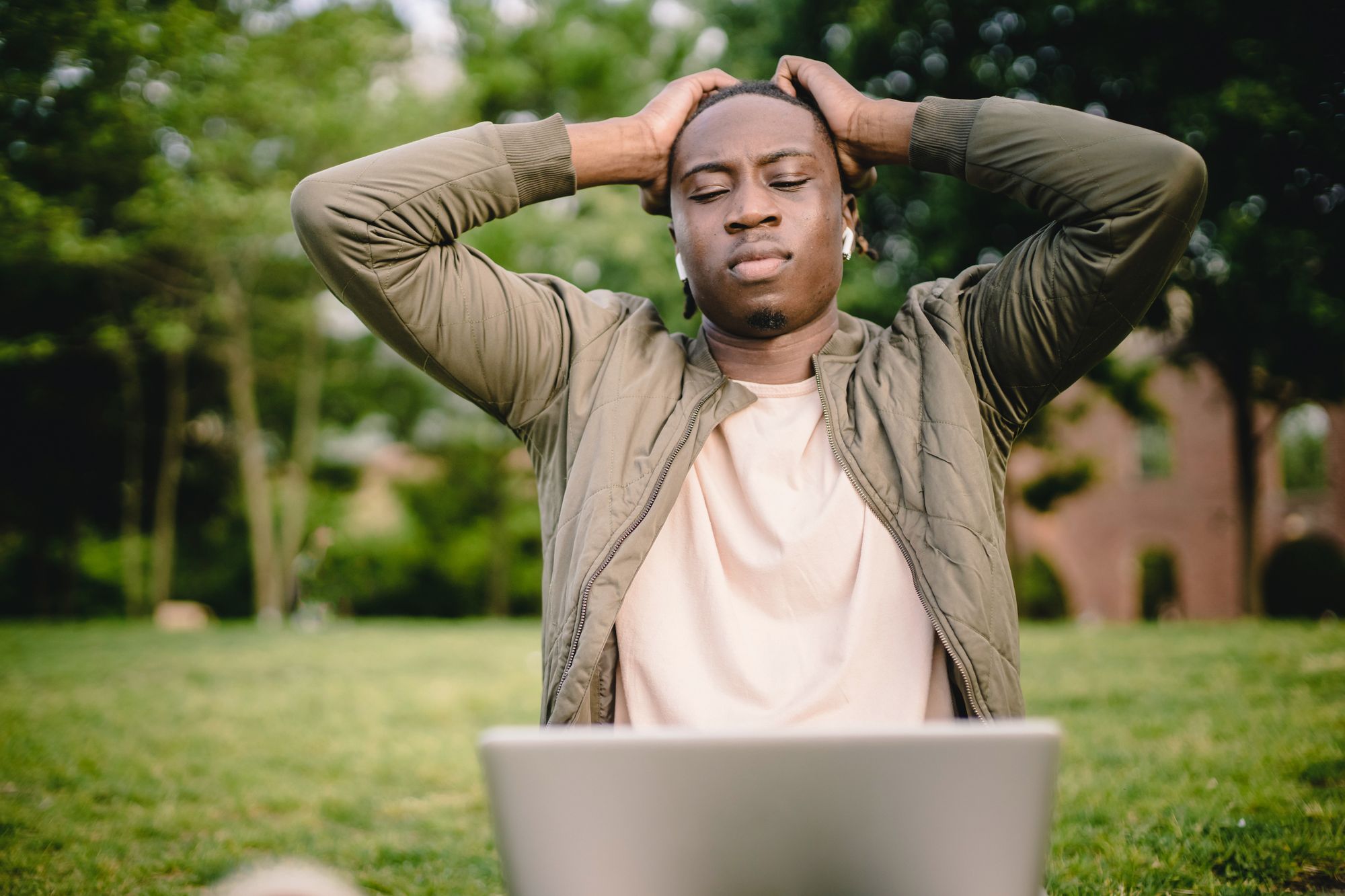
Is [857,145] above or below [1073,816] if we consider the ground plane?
above

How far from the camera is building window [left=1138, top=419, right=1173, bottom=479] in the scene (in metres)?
25.0

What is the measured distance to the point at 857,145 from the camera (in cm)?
250

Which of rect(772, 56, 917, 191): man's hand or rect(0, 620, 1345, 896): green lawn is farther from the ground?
rect(772, 56, 917, 191): man's hand

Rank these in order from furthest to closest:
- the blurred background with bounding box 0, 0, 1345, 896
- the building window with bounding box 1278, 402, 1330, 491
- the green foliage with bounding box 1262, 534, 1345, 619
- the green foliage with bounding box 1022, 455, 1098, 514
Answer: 1. the building window with bounding box 1278, 402, 1330, 491
2. the green foliage with bounding box 1022, 455, 1098, 514
3. the green foliage with bounding box 1262, 534, 1345, 619
4. the blurred background with bounding box 0, 0, 1345, 896

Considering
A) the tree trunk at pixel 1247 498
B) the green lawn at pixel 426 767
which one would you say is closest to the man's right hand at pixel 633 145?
the green lawn at pixel 426 767

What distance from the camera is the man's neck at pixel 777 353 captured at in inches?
98.6

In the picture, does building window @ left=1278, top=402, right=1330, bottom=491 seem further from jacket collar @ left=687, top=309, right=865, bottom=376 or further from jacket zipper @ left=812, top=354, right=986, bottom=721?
jacket zipper @ left=812, top=354, right=986, bottom=721

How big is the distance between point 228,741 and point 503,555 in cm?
1900

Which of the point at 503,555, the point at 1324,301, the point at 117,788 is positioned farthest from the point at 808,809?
the point at 503,555

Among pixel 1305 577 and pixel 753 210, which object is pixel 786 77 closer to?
A: pixel 753 210

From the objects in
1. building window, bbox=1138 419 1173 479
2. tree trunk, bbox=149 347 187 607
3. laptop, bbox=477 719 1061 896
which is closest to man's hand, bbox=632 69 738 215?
laptop, bbox=477 719 1061 896

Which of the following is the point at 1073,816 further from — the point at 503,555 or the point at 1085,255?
the point at 503,555

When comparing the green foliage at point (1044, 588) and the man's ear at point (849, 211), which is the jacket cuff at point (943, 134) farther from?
the green foliage at point (1044, 588)

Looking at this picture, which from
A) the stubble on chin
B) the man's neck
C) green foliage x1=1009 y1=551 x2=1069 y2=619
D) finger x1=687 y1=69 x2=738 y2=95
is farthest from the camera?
green foliage x1=1009 y1=551 x2=1069 y2=619
